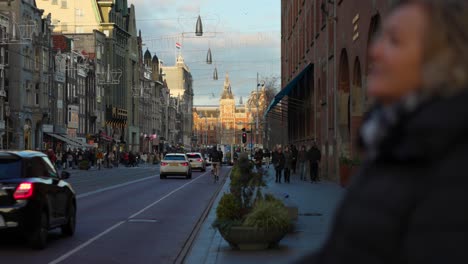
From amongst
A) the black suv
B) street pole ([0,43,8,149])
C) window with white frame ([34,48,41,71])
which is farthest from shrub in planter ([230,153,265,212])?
window with white frame ([34,48,41,71])

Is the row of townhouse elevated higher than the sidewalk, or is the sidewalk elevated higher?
the row of townhouse

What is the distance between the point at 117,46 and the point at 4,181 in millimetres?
95323

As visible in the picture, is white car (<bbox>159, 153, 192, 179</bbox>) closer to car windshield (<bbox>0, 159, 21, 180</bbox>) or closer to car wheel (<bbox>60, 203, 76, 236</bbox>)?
car wheel (<bbox>60, 203, 76, 236</bbox>)

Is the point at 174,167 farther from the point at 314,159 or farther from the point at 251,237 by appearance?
the point at 251,237

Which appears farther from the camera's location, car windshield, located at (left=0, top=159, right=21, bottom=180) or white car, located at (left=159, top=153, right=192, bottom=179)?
white car, located at (left=159, top=153, right=192, bottom=179)

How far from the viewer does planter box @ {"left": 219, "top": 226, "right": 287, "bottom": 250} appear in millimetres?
11455

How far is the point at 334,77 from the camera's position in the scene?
31125mm

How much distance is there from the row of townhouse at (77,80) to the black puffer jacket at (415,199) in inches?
2178

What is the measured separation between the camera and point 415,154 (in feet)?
6.29

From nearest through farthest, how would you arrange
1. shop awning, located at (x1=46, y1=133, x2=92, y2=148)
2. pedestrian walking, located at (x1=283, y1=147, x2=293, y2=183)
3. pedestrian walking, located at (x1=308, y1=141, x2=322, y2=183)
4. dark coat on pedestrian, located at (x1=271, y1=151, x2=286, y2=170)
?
pedestrian walking, located at (x1=308, y1=141, x2=322, y2=183) → pedestrian walking, located at (x1=283, y1=147, x2=293, y2=183) → dark coat on pedestrian, located at (x1=271, y1=151, x2=286, y2=170) → shop awning, located at (x1=46, y1=133, x2=92, y2=148)

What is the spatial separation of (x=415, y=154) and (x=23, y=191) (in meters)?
11.1

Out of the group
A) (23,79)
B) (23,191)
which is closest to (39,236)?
(23,191)

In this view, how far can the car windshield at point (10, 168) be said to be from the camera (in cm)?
1266

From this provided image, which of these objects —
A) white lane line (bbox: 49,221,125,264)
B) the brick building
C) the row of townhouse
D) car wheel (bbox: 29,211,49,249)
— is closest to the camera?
white lane line (bbox: 49,221,125,264)
